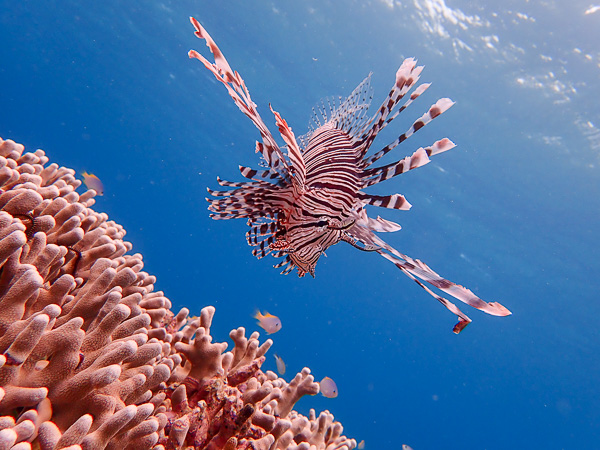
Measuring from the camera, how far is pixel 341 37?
17.4 m

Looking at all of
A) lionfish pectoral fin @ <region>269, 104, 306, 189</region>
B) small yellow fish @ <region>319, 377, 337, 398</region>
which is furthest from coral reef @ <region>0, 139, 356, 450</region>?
small yellow fish @ <region>319, 377, 337, 398</region>

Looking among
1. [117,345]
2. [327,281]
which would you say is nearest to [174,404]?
[117,345]

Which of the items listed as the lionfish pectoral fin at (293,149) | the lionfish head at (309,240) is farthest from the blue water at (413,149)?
the lionfish pectoral fin at (293,149)

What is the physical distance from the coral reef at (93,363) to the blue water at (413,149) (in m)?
13.9

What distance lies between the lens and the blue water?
14641mm

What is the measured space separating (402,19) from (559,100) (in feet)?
22.4

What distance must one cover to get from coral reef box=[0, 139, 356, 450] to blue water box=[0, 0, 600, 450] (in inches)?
549

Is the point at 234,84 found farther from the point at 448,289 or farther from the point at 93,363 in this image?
the point at 448,289

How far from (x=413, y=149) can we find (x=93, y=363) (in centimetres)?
2043

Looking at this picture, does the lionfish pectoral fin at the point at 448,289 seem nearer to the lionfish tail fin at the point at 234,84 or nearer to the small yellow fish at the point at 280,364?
the lionfish tail fin at the point at 234,84

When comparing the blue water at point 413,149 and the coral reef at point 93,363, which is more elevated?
the blue water at point 413,149

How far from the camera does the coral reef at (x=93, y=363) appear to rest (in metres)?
1.45

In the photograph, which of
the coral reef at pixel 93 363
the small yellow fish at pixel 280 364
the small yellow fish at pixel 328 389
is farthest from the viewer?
the small yellow fish at pixel 280 364

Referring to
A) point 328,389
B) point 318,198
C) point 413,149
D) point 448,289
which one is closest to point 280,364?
point 328,389
